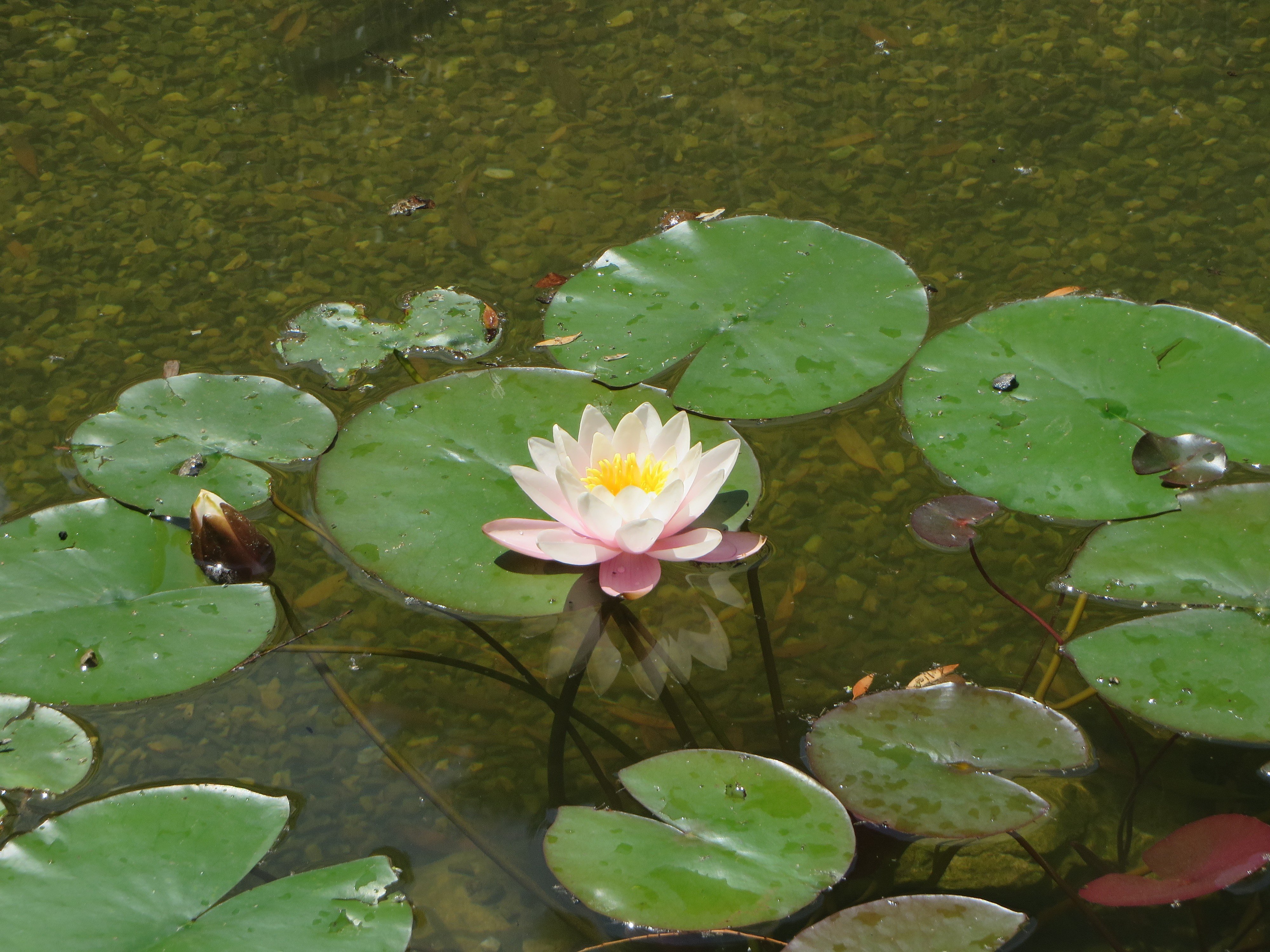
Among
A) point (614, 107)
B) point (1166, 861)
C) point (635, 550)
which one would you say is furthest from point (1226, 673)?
point (614, 107)

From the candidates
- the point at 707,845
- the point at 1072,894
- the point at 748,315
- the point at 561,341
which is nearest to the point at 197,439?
the point at 561,341

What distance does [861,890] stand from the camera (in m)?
1.50

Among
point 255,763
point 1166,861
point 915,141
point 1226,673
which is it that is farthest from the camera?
point 915,141

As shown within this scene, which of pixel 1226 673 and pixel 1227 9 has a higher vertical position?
pixel 1227 9

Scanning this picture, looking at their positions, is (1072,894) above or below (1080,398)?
below

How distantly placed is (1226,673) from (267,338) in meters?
2.16

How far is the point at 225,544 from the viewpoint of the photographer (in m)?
1.89

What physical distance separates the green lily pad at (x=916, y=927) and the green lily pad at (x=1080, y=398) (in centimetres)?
79

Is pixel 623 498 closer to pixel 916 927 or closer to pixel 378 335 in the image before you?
pixel 916 927

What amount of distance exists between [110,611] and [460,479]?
681 millimetres

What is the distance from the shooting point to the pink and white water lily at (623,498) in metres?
1.76

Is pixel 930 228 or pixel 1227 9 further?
pixel 1227 9

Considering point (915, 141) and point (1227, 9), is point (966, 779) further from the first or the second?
point (1227, 9)

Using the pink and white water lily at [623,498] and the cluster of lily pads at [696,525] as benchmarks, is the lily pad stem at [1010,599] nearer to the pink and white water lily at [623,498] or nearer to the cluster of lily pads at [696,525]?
the cluster of lily pads at [696,525]
